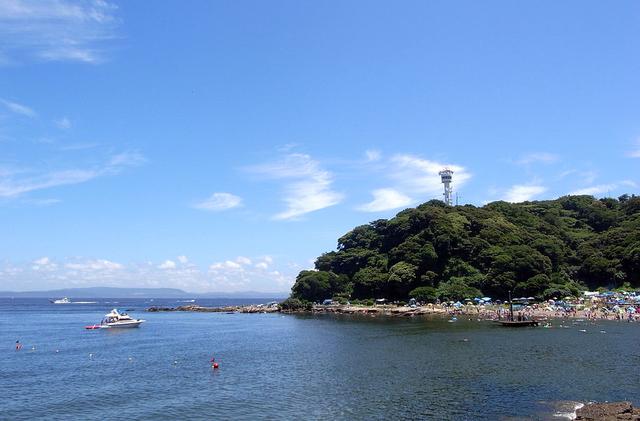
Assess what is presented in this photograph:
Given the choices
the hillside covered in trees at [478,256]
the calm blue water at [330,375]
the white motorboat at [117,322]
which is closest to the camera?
the calm blue water at [330,375]

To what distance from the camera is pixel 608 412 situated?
1112 inches

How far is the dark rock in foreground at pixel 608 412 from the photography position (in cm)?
2722

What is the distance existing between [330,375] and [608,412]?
75.7ft

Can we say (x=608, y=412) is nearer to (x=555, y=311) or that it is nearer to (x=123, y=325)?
(x=555, y=311)

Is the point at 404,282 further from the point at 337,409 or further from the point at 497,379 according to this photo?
the point at 337,409

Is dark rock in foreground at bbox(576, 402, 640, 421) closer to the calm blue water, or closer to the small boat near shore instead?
the calm blue water

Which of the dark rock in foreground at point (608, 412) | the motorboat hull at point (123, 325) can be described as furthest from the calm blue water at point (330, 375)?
the motorboat hull at point (123, 325)

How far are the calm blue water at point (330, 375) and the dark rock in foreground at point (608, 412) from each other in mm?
2128

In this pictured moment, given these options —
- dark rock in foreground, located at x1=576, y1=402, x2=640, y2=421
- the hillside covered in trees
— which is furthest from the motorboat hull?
dark rock in foreground, located at x1=576, y1=402, x2=640, y2=421

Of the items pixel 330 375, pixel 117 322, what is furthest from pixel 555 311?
pixel 117 322

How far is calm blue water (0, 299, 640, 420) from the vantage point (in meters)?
33.8

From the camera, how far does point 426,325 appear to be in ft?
277

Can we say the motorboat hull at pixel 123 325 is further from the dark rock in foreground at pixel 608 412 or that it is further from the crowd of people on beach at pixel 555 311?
the dark rock in foreground at pixel 608 412

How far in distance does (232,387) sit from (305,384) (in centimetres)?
596
